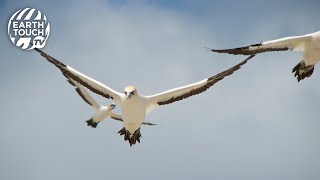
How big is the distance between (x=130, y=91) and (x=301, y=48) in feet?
18.7

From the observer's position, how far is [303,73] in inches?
898

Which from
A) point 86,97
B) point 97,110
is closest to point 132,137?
point 86,97

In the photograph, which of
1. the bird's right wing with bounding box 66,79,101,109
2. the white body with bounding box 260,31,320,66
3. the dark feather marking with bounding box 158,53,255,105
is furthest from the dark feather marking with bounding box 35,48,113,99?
the bird's right wing with bounding box 66,79,101,109

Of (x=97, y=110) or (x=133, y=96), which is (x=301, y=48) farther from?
(x=97, y=110)

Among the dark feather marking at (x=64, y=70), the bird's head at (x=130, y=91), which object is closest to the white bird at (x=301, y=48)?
the bird's head at (x=130, y=91)

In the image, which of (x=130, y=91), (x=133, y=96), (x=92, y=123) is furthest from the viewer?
(x=92, y=123)

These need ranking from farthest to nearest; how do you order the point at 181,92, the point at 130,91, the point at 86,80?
1. the point at 86,80
2. the point at 181,92
3. the point at 130,91

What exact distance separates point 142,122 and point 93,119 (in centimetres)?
784

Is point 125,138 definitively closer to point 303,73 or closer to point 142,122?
point 142,122

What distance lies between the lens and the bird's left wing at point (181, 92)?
68.2ft

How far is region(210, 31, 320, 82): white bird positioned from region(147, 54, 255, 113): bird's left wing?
1914 mm

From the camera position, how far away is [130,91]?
20.8 m

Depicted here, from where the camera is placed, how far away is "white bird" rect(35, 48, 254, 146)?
824 inches

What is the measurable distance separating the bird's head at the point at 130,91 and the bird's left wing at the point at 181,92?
644 millimetres
